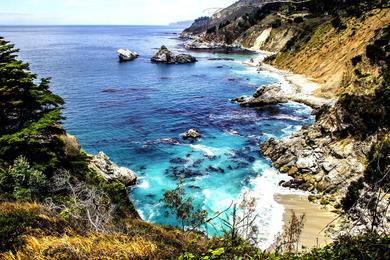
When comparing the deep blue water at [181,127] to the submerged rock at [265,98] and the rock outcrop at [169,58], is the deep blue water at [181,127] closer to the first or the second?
the submerged rock at [265,98]

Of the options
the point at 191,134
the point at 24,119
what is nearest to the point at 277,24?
the point at 191,134

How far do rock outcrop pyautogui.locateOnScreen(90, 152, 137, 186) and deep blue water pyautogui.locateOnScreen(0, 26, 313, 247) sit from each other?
1.22 meters

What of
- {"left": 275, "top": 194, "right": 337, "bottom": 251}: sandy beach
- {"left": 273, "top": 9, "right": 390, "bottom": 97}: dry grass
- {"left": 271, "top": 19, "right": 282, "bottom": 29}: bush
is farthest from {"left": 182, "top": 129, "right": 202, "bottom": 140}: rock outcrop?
{"left": 271, "top": 19, "right": 282, "bottom": 29}: bush

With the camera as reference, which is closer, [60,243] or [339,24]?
[60,243]

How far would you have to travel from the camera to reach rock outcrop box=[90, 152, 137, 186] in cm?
3494

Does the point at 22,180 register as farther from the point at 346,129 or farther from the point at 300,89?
the point at 300,89

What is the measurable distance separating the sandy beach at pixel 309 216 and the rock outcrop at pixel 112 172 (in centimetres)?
1483

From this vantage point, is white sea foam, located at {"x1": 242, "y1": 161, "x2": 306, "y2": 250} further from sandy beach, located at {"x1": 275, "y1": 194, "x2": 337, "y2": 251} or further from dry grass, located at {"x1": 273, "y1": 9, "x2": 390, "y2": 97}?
dry grass, located at {"x1": 273, "y1": 9, "x2": 390, "y2": 97}

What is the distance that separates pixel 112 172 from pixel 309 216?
19.2 meters

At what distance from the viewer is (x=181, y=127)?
54.0 meters

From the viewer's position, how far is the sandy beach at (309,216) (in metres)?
25.0

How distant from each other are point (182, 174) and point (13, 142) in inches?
761

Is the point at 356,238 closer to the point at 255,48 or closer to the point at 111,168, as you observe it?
the point at 111,168

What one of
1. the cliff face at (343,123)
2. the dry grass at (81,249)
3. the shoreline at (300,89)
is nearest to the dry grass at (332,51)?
the cliff face at (343,123)
